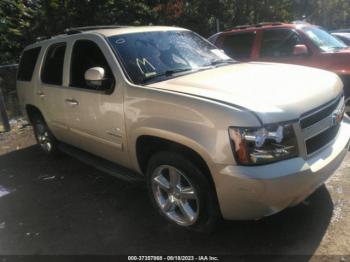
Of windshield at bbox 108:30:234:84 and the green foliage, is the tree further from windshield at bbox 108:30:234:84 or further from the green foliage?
windshield at bbox 108:30:234:84

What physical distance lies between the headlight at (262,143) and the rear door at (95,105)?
4.67 feet

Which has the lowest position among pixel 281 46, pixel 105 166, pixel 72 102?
pixel 105 166

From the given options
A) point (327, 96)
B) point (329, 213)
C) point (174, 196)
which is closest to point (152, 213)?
point (174, 196)

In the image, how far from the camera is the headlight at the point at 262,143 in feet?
9.46

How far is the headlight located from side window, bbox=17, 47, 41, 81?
13.7 ft

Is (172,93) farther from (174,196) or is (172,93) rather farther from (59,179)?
(59,179)

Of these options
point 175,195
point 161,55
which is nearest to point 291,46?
point 161,55

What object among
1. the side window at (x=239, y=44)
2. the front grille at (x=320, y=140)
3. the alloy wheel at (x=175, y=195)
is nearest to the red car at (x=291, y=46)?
the side window at (x=239, y=44)

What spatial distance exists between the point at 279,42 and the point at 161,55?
4.26 meters

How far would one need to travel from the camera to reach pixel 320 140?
324cm

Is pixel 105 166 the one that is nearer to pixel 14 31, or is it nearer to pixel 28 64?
pixel 28 64

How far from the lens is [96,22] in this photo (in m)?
14.6

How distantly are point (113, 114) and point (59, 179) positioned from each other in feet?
6.24

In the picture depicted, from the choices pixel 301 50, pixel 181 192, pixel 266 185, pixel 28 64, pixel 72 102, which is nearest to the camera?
pixel 266 185
